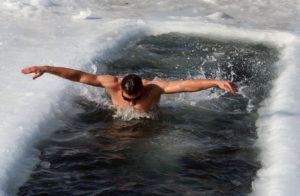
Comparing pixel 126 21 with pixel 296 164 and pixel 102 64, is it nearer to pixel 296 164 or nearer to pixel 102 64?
pixel 102 64

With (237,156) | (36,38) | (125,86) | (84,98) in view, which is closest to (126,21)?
(36,38)

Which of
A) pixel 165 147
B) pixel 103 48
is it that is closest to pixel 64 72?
pixel 165 147

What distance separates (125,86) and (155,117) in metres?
0.68

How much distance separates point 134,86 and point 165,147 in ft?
2.18

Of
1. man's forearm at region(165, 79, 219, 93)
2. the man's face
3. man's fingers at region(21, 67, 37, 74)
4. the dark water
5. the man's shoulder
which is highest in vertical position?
man's fingers at region(21, 67, 37, 74)

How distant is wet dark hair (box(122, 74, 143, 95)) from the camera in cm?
420

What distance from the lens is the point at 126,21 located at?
8398 millimetres

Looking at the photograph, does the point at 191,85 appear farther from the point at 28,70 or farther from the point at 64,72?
the point at 28,70

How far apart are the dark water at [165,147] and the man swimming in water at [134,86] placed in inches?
8.7

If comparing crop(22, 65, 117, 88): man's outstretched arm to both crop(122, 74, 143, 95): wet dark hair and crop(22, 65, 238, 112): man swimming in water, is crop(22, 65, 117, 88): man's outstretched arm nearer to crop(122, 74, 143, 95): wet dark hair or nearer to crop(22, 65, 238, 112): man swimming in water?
crop(22, 65, 238, 112): man swimming in water

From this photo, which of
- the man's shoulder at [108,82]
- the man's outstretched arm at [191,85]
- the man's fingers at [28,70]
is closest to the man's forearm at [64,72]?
the man's fingers at [28,70]

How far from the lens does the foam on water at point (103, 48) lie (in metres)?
3.66

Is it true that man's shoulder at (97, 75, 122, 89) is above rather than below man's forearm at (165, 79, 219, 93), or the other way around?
above

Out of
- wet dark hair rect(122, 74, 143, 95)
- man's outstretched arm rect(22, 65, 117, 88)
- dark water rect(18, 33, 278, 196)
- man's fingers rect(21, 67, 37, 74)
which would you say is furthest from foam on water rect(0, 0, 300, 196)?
wet dark hair rect(122, 74, 143, 95)
